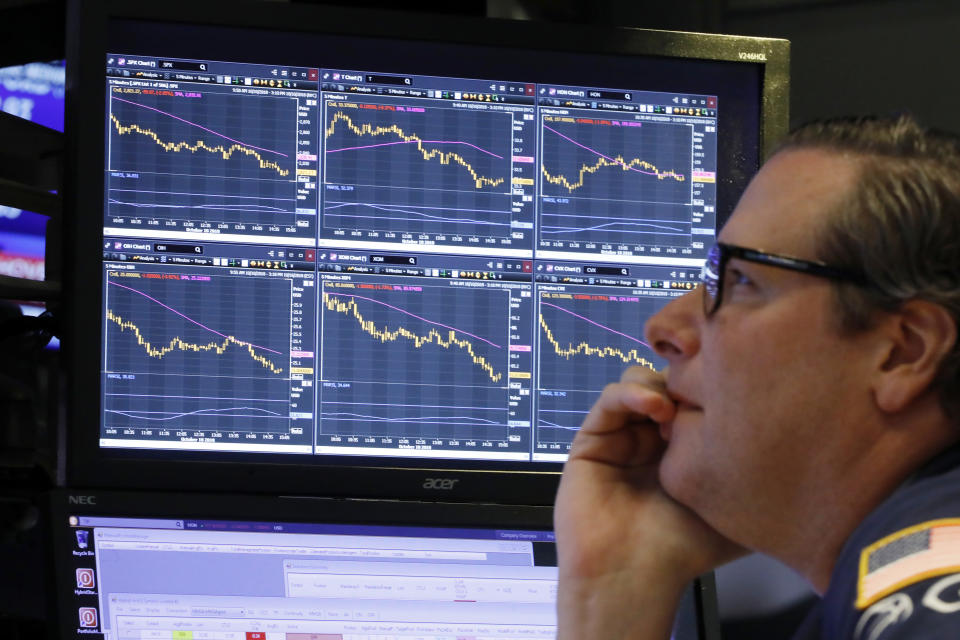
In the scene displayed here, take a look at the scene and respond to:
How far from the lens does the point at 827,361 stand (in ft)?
2.71

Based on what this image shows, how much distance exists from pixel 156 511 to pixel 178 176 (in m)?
0.38

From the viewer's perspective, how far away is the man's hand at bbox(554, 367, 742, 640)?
3.23 feet

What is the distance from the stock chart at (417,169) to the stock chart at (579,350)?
0.40ft

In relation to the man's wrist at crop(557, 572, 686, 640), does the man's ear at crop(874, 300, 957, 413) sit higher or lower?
higher

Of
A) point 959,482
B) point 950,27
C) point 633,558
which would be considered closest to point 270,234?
point 633,558

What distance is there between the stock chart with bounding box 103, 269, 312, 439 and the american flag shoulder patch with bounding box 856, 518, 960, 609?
27.3 inches

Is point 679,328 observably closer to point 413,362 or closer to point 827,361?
point 827,361

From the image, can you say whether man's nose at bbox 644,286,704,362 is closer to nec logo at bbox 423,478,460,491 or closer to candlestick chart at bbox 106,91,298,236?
nec logo at bbox 423,478,460,491

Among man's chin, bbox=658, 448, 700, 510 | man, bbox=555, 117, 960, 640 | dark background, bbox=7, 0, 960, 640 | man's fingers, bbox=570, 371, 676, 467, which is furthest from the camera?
dark background, bbox=7, 0, 960, 640

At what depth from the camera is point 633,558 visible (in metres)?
1.01

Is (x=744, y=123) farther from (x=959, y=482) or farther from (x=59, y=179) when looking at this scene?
(x=59, y=179)

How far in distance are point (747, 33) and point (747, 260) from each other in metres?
1.18

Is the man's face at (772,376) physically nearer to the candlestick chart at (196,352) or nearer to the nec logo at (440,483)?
the nec logo at (440,483)

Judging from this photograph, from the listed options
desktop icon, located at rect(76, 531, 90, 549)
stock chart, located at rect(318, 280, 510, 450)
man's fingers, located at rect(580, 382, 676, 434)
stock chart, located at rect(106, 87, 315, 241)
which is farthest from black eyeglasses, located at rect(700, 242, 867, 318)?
desktop icon, located at rect(76, 531, 90, 549)
